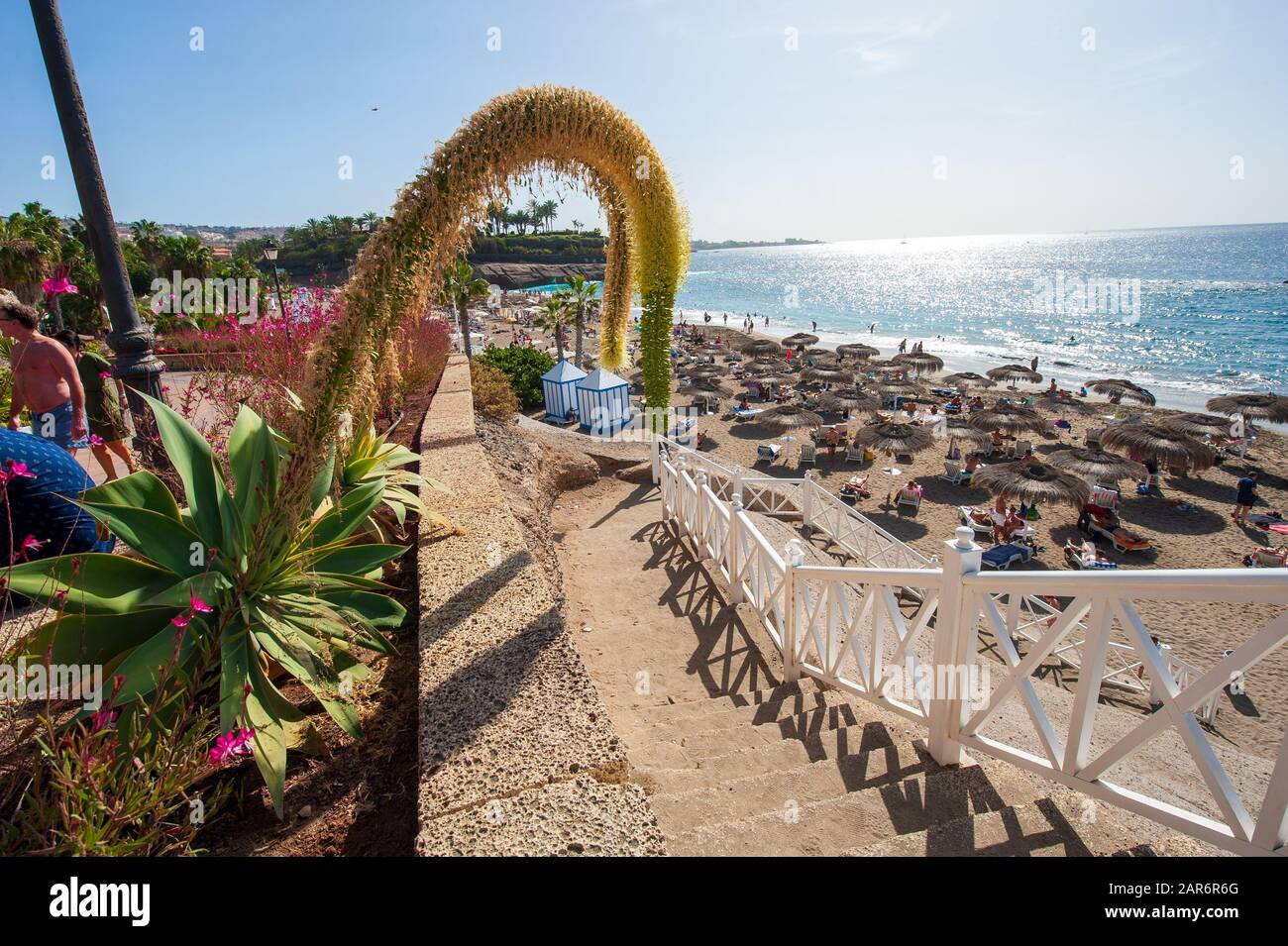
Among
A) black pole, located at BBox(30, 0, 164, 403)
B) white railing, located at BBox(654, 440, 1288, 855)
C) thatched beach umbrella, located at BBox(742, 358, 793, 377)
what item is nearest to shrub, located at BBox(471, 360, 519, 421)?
black pole, located at BBox(30, 0, 164, 403)

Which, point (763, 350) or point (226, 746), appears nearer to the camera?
point (226, 746)

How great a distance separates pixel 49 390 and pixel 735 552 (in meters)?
6.15

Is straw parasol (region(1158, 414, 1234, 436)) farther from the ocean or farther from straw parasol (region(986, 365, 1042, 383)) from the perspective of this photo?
the ocean

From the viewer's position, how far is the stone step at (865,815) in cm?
252

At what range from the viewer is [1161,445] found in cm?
1897

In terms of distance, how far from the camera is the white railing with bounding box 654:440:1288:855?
188cm

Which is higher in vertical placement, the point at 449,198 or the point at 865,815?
the point at 449,198

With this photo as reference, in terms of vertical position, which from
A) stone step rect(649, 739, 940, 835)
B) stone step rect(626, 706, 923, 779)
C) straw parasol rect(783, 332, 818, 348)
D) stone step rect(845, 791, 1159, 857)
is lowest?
stone step rect(626, 706, 923, 779)

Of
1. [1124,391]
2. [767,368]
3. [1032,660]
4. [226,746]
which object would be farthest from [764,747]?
[1124,391]

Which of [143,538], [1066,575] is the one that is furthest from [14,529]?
[1066,575]

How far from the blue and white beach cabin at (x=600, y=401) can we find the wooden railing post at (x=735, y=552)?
14.6 metres

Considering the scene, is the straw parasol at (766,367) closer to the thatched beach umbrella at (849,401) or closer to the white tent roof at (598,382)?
the thatched beach umbrella at (849,401)

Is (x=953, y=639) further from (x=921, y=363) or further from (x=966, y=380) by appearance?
(x=921, y=363)

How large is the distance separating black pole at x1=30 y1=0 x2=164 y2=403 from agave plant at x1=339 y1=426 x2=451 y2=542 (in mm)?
1739
